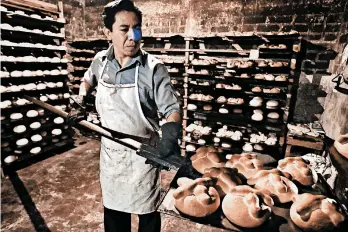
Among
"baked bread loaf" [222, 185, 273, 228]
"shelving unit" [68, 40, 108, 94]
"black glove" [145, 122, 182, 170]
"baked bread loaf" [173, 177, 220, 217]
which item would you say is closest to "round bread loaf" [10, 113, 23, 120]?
"shelving unit" [68, 40, 108, 94]

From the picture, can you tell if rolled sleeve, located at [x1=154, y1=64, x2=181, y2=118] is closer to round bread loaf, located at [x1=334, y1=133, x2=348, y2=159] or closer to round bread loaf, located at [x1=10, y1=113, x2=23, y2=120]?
round bread loaf, located at [x1=334, y1=133, x2=348, y2=159]

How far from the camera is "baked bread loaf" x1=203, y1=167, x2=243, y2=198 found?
1.38m

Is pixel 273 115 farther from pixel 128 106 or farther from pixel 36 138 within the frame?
pixel 36 138

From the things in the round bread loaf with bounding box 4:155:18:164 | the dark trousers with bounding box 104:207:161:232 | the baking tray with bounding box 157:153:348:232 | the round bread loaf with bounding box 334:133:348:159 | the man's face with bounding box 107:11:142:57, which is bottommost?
the round bread loaf with bounding box 4:155:18:164

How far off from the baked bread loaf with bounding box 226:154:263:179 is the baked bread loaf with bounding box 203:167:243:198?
0.24 feet

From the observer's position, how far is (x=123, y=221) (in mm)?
2041

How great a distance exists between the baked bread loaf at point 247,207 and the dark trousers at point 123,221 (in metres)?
0.90

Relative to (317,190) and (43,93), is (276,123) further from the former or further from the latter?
(43,93)

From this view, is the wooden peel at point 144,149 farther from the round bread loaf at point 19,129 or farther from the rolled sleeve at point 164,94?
the round bread loaf at point 19,129

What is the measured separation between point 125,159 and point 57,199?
2164 mm

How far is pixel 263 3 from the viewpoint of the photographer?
13.9 feet

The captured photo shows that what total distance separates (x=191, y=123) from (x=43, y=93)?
10.5ft

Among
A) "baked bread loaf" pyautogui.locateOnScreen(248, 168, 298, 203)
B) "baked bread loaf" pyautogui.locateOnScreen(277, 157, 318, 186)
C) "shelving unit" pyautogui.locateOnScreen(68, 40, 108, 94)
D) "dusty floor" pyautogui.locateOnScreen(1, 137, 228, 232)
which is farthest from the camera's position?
"shelving unit" pyautogui.locateOnScreen(68, 40, 108, 94)

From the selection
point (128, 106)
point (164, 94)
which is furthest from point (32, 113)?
point (164, 94)
